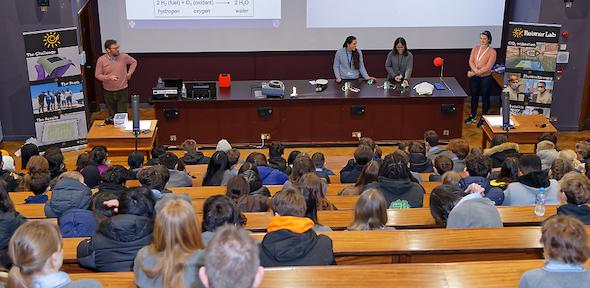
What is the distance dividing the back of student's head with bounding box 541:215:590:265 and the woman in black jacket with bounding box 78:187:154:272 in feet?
7.22

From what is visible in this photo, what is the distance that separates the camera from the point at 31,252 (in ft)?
10.3

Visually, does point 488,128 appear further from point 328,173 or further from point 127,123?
point 127,123

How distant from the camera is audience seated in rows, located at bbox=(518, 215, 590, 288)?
3.36 metres

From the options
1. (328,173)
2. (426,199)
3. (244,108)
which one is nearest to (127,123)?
(244,108)

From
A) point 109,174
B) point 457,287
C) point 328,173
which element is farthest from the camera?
point 328,173

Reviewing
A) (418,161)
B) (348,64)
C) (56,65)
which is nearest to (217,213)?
(418,161)

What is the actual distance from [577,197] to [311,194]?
1836 mm

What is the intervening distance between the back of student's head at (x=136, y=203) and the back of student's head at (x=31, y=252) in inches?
38.7

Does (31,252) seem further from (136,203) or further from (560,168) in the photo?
(560,168)

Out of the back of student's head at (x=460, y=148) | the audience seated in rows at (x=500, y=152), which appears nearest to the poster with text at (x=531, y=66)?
the audience seated in rows at (x=500, y=152)

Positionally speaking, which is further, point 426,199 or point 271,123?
point 271,123

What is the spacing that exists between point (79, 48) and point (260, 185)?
17.6 ft

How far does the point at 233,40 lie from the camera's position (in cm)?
1159

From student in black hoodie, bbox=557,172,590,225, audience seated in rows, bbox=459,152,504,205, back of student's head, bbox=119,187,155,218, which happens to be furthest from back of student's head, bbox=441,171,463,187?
back of student's head, bbox=119,187,155,218
